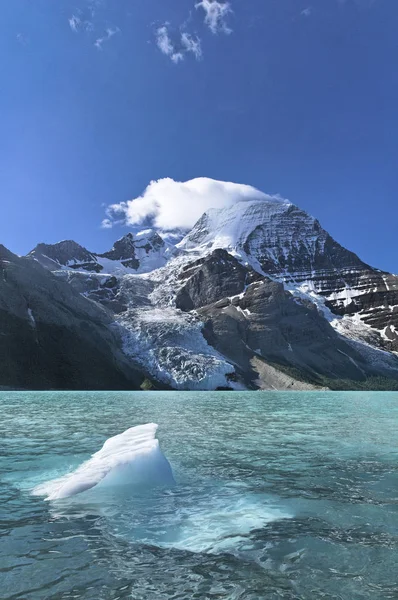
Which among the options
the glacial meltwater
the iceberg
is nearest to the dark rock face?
the iceberg

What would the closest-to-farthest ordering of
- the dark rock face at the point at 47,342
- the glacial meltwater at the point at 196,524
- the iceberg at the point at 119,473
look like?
the glacial meltwater at the point at 196,524 → the iceberg at the point at 119,473 → the dark rock face at the point at 47,342

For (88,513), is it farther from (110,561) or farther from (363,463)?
(363,463)

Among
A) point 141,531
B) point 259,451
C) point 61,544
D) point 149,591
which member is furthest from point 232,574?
point 259,451

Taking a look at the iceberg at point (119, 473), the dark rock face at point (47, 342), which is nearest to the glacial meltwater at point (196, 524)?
the iceberg at point (119, 473)

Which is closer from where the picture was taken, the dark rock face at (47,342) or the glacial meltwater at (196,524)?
the glacial meltwater at (196,524)

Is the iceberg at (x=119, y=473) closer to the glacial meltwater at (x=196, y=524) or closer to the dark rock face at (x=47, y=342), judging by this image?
the glacial meltwater at (x=196, y=524)

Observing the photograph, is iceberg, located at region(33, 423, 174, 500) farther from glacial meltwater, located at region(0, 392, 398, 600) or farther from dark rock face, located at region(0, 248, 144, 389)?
dark rock face, located at region(0, 248, 144, 389)
